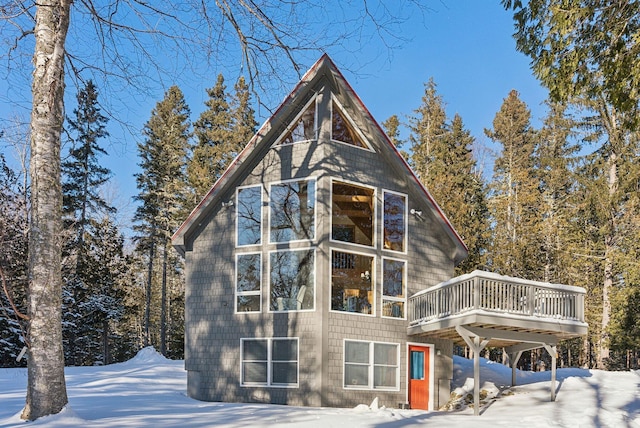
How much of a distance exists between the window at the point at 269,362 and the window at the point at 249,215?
96.7 inches

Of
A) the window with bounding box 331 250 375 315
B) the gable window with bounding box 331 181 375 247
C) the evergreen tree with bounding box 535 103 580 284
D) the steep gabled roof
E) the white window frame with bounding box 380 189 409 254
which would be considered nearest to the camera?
the window with bounding box 331 250 375 315

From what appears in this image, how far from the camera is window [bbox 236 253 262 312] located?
13.9 metres

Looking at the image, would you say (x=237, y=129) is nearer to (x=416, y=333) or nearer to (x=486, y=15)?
(x=416, y=333)

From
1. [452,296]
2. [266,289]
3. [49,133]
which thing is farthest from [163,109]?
[49,133]

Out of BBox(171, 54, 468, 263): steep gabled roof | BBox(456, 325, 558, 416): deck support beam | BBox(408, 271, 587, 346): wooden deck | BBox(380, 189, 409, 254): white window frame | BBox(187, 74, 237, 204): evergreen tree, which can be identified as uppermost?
BBox(187, 74, 237, 204): evergreen tree

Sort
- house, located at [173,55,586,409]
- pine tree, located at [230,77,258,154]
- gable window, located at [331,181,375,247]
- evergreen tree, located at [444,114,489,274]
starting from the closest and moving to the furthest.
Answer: house, located at [173,55,586,409] < gable window, located at [331,181,375,247] < evergreen tree, located at [444,114,489,274] < pine tree, located at [230,77,258,154]

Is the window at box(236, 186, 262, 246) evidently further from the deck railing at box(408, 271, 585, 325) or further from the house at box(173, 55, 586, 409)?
the deck railing at box(408, 271, 585, 325)

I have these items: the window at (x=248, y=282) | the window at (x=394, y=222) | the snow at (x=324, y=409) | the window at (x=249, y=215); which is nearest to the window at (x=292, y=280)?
the window at (x=248, y=282)

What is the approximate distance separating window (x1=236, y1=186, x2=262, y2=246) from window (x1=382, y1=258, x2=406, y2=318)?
3.25m

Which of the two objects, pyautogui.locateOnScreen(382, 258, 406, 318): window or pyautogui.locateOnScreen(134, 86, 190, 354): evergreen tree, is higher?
pyautogui.locateOnScreen(134, 86, 190, 354): evergreen tree

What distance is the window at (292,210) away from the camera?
44.5 feet

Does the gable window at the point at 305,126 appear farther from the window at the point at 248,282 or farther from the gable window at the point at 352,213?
the window at the point at 248,282

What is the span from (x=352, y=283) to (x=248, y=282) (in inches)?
100

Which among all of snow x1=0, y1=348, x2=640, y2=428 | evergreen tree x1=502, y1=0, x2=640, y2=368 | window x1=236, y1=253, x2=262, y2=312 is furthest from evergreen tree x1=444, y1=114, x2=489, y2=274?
evergreen tree x1=502, y1=0, x2=640, y2=368
